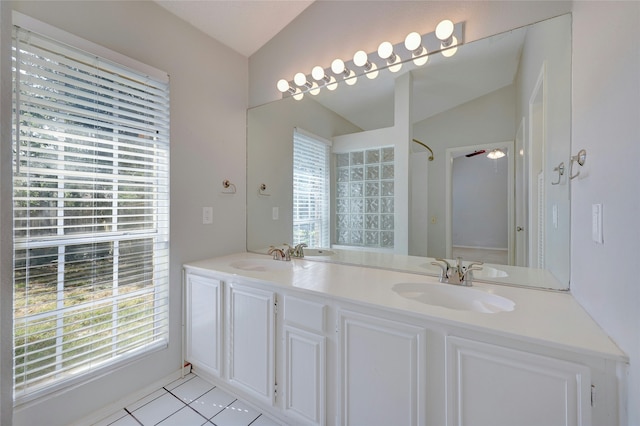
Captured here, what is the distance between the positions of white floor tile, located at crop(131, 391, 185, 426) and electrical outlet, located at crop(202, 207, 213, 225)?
110 centimetres

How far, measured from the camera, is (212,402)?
63.4 inches

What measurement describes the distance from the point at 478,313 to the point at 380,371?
17.2 inches

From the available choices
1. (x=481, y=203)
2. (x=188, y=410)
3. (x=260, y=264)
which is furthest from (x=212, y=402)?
(x=481, y=203)

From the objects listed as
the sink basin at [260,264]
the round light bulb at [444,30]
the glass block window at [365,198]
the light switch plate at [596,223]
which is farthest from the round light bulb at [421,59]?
the sink basin at [260,264]

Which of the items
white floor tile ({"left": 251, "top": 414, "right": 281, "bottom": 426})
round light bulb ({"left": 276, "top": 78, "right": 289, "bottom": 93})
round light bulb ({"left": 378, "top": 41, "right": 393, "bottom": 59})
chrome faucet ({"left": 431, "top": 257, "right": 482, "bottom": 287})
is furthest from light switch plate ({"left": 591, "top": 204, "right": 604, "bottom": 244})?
round light bulb ({"left": 276, "top": 78, "right": 289, "bottom": 93})

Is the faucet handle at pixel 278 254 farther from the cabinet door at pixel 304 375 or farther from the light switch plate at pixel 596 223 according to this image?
the light switch plate at pixel 596 223

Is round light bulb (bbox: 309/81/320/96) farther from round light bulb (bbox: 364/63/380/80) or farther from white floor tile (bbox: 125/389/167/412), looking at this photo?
white floor tile (bbox: 125/389/167/412)

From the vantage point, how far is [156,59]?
1690mm

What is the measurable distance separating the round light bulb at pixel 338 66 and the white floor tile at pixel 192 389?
223 centimetres

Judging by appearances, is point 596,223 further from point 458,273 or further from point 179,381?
point 179,381

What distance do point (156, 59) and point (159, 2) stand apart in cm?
34

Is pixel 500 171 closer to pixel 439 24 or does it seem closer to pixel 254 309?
pixel 439 24

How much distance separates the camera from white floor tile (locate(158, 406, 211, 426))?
56.7 inches

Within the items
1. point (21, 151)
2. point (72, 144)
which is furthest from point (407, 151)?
point (21, 151)
